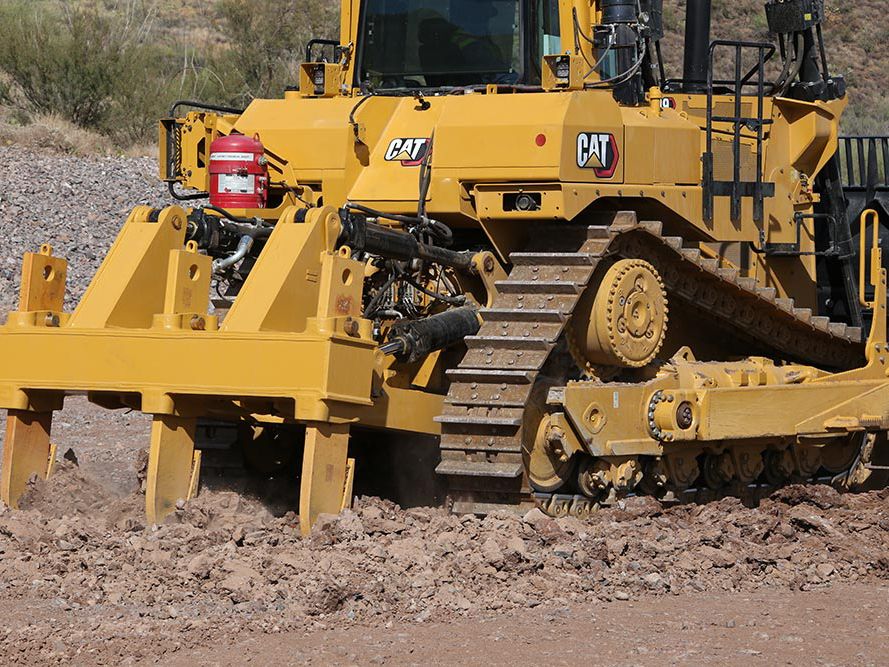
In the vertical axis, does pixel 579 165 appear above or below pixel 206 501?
above

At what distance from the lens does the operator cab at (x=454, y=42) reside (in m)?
9.45

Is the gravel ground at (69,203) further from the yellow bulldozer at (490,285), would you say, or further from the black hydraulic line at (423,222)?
the black hydraulic line at (423,222)

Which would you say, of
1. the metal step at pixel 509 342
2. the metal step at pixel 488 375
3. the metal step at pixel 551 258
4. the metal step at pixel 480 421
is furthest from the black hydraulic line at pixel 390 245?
the metal step at pixel 480 421

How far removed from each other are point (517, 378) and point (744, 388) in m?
1.90

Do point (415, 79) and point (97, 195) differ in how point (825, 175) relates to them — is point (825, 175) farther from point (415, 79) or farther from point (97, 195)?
point (97, 195)

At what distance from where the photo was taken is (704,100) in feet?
36.2

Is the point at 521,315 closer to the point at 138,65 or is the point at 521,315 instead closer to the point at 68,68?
the point at 68,68

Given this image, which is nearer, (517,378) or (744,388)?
(517,378)

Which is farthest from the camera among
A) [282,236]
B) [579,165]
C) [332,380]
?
[579,165]

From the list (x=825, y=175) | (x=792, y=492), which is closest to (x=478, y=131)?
(x=792, y=492)

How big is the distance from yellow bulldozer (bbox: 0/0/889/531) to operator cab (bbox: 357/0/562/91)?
2 cm

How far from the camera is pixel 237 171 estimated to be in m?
9.37

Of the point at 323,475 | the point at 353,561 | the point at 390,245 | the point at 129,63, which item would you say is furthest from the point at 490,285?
the point at 129,63

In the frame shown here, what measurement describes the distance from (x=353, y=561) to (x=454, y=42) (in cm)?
372
